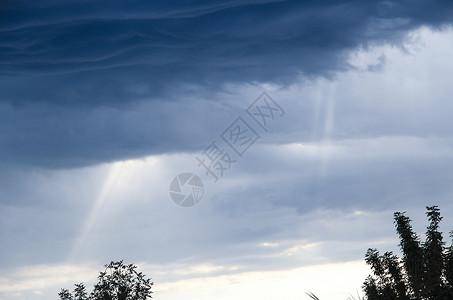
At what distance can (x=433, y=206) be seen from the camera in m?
57.8

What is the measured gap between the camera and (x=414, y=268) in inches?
2172

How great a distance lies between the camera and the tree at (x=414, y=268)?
5225 cm

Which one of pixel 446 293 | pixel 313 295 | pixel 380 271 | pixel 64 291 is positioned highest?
pixel 64 291

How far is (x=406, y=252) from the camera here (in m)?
58.1

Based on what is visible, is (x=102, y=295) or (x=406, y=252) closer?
(x=102, y=295)

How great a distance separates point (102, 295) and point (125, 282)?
2.77 meters

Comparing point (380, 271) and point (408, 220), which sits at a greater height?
point (408, 220)

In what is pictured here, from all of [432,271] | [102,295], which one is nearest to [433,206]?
[432,271]

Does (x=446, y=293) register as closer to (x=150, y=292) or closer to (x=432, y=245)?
(x=432, y=245)

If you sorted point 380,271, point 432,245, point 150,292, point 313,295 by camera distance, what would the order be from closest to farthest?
point 313,295 < point 150,292 < point 432,245 < point 380,271

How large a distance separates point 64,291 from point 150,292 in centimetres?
1196

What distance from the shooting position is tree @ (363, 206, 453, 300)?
52.2 meters

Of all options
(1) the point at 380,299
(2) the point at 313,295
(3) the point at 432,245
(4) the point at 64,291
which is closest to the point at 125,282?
(4) the point at 64,291

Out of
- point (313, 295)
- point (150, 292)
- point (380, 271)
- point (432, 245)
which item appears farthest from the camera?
point (380, 271)
